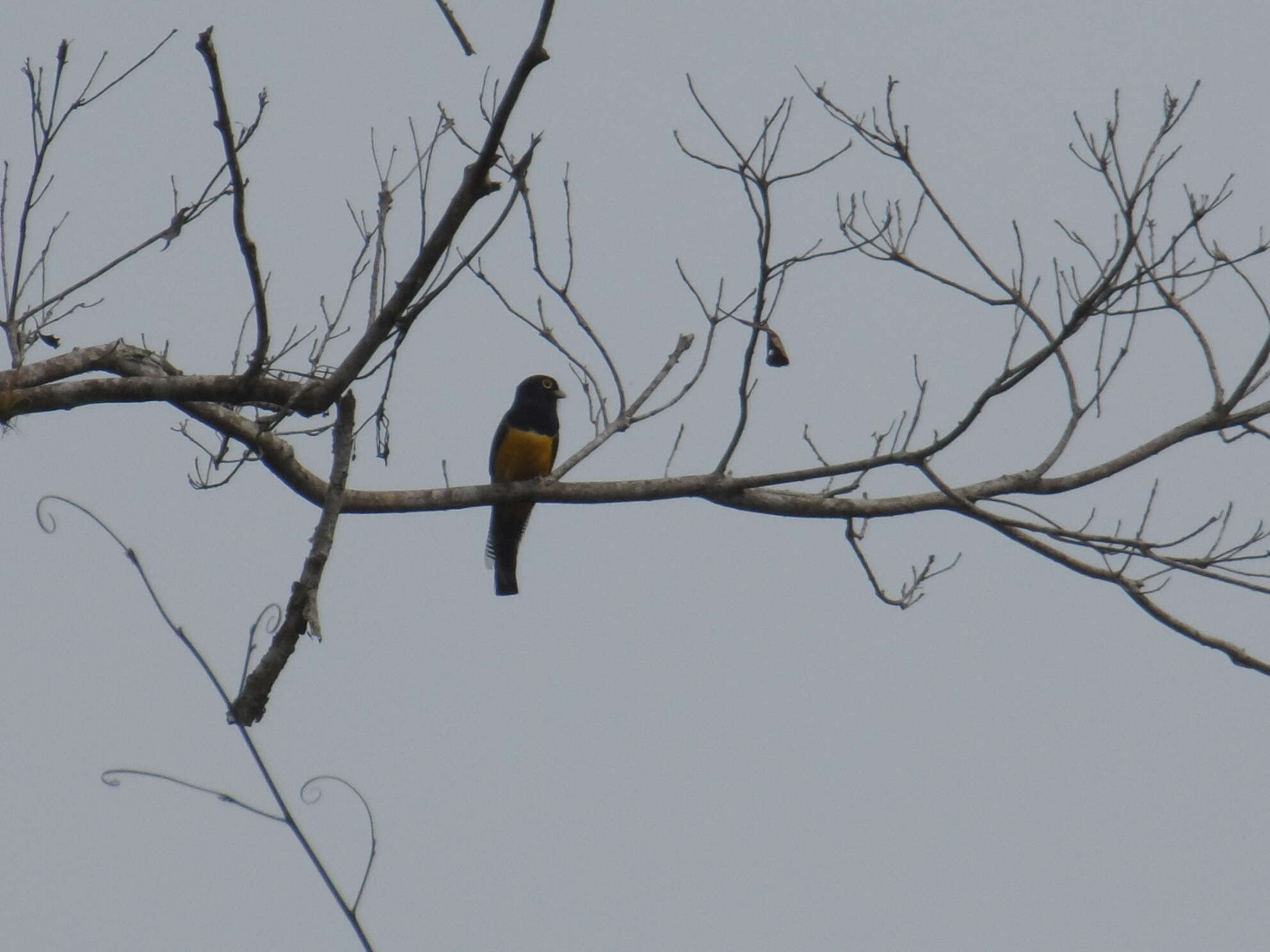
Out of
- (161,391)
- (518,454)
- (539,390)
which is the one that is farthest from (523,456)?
(161,391)

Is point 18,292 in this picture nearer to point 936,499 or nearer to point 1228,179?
point 936,499

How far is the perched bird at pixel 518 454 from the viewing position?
628 centimetres

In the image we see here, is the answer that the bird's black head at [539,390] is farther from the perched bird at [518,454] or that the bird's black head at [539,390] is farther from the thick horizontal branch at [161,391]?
the thick horizontal branch at [161,391]

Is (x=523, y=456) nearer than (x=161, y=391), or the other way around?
(x=161, y=391)

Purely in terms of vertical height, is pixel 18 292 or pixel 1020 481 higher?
pixel 1020 481

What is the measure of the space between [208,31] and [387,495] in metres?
1.99

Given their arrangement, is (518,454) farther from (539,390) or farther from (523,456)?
→ (539,390)

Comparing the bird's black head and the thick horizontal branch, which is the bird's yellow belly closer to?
the bird's black head

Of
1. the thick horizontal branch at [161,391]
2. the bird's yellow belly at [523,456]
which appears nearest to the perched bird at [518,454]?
the bird's yellow belly at [523,456]

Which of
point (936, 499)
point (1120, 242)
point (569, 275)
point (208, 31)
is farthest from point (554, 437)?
point (208, 31)

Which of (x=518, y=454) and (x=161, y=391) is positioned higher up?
(x=518, y=454)

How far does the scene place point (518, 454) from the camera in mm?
6219

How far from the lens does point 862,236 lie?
476cm

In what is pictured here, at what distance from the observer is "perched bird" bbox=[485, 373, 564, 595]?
628 centimetres
